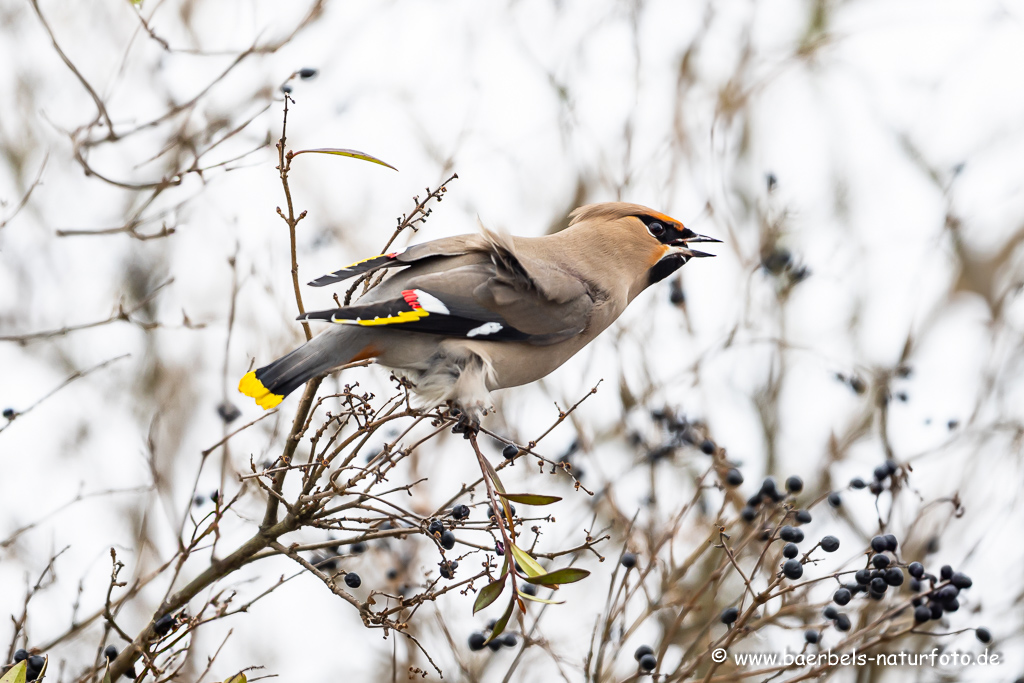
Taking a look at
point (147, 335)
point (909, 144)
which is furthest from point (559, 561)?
point (909, 144)

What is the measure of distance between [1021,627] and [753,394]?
6.25 feet

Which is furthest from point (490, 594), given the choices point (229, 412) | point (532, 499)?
point (229, 412)

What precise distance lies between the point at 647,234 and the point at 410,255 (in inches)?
44.6

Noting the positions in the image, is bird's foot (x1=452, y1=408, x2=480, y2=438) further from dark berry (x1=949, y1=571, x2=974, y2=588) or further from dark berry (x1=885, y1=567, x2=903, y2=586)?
dark berry (x1=949, y1=571, x2=974, y2=588)

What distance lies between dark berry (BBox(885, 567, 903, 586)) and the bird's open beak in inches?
→ 55.0

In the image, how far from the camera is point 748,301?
15.9 ft

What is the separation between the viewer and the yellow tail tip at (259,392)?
2.85m

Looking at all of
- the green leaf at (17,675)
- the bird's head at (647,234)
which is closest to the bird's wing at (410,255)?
the bird's head at (647,234)

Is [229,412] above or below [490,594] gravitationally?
above

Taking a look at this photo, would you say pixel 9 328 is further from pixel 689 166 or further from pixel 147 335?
pixel 689 166

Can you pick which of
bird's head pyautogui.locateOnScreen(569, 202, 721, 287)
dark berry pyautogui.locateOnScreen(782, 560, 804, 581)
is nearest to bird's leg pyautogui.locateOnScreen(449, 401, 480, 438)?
dark berry pyautogui.locateOnScreen(782, 560, 804, 581)

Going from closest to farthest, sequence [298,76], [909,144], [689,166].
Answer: [298,76], [689,166], [909,144]

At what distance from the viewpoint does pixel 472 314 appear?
327cm

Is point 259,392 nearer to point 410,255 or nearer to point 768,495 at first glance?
point 410,255
